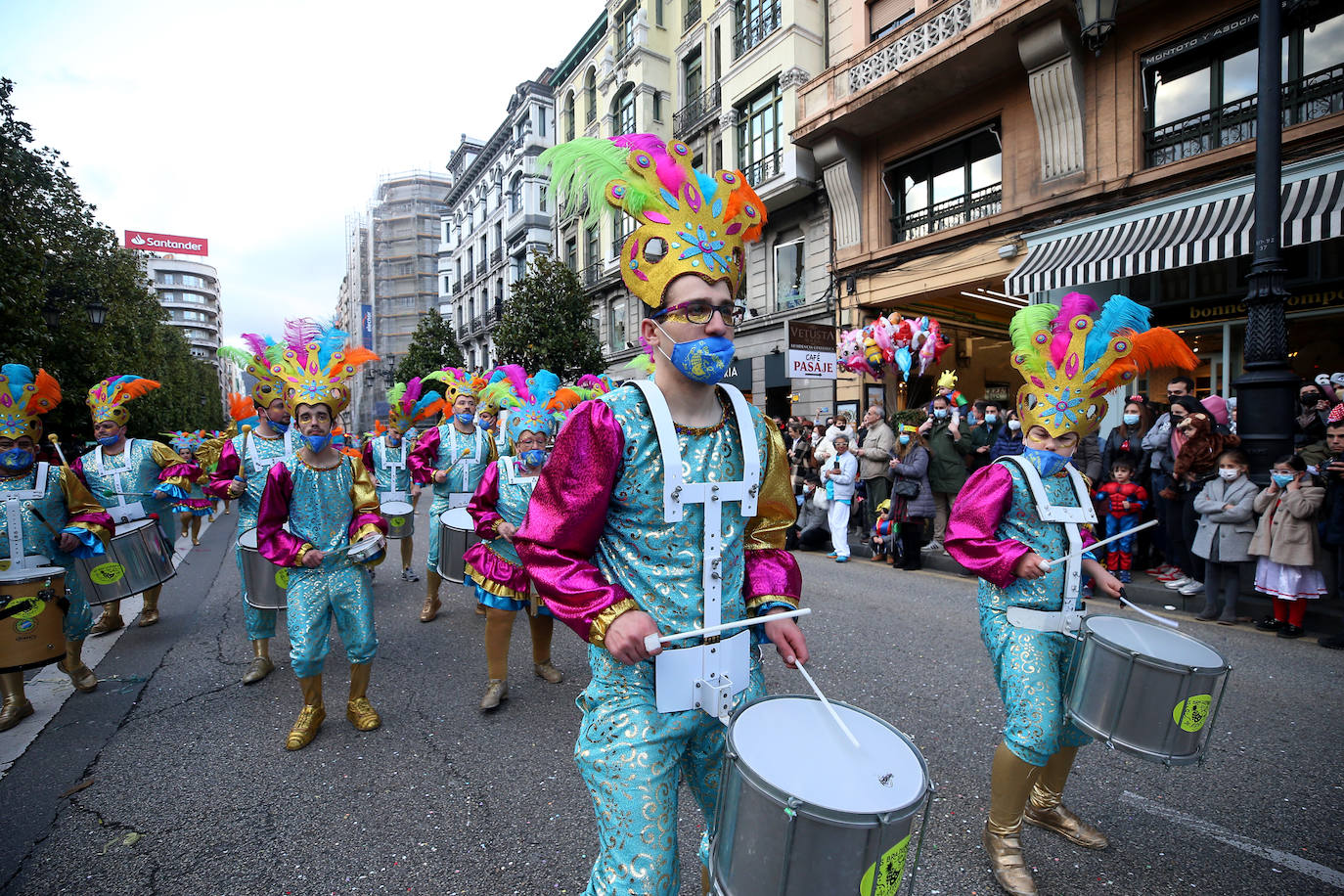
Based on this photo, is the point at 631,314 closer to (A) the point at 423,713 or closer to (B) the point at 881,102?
(B) the point at 881,102

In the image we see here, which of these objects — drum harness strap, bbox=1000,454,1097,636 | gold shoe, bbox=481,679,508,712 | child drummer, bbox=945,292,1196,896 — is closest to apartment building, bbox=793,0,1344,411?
child drummer, bbox=945,292,1196,896

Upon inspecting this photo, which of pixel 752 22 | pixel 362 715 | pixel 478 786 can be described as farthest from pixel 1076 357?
pixel 752 22

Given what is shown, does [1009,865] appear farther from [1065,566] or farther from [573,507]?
[573,507]

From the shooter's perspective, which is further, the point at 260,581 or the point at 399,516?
the point at 399,516

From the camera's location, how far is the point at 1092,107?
1176 cm

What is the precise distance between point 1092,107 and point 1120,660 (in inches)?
507

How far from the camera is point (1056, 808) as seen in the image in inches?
117

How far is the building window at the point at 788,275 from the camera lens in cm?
1856

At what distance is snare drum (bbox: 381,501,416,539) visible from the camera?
7766mm

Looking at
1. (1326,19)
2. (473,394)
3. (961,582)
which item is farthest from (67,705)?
(1326,19)

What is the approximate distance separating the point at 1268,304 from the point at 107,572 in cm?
1017

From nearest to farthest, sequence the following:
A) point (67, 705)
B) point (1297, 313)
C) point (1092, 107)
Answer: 1. point (67, 705)
2. point (1297, 313)
3. point (1092, 107)

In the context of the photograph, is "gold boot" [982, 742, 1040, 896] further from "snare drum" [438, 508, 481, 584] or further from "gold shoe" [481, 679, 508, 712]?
"snare drum" [438, 508, 481, 584]

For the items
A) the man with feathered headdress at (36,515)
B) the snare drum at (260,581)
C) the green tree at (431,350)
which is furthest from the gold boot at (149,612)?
the green tree at (431,350)
